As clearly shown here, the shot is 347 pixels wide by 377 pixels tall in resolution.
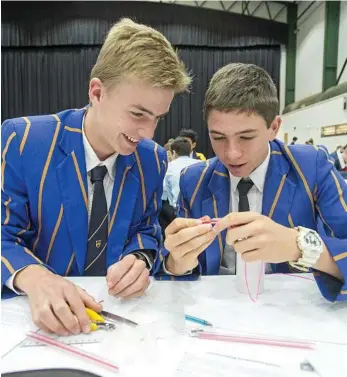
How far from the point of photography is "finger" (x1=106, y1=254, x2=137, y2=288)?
0.89 meters

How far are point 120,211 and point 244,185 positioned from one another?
0.36 metres

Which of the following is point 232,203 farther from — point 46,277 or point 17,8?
point 17,8

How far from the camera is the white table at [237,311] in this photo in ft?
2.16

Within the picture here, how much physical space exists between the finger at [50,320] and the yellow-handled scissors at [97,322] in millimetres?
50

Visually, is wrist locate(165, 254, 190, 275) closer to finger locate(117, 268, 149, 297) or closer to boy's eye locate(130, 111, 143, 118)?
finger locate(117, 268, 149, 297)

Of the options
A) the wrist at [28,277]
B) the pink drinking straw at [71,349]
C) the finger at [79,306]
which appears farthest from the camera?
the wrist at [28,277]

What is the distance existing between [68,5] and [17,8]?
45.7 inches

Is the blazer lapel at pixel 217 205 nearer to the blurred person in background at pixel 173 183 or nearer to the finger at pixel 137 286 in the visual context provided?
the finger at pixel 137 286

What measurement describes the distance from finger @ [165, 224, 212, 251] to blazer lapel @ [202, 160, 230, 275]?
31cm

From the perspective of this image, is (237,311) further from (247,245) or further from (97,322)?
(97,322)

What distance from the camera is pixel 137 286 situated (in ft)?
2.93

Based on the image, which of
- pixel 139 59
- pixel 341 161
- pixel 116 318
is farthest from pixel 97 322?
pixel 341 161

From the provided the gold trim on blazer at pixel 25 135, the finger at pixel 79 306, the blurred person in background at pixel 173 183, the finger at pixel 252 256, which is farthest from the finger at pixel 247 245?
the blurred person in background at pixel 173 183

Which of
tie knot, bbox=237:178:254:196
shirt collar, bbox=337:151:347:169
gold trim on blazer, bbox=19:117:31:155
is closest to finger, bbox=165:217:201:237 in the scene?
tie knot, bbox=237:178:254:196
